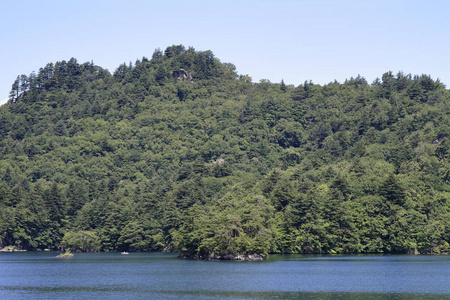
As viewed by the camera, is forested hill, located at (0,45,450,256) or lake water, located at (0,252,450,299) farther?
forested hill, located at (0,45,450,256)

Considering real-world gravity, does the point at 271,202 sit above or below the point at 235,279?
above

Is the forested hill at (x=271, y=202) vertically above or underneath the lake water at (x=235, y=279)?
above

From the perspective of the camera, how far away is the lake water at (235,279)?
61.4 m

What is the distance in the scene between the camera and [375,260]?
96.9m

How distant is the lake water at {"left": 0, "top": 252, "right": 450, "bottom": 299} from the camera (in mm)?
61406

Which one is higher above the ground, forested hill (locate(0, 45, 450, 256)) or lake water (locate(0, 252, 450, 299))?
forested hill (locate(0, 45, 450, 256))

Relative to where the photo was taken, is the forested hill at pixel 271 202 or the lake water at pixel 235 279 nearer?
the lake water at pixel 235 279

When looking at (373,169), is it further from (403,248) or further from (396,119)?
(396,119)

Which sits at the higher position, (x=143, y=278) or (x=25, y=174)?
(x=25, y=174)

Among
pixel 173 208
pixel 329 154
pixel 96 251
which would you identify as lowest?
pixel 96 251

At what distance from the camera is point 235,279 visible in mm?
71938

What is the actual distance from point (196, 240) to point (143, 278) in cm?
2857

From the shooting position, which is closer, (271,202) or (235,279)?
(235,279)

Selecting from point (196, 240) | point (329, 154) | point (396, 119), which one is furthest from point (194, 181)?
point (396, 119)
